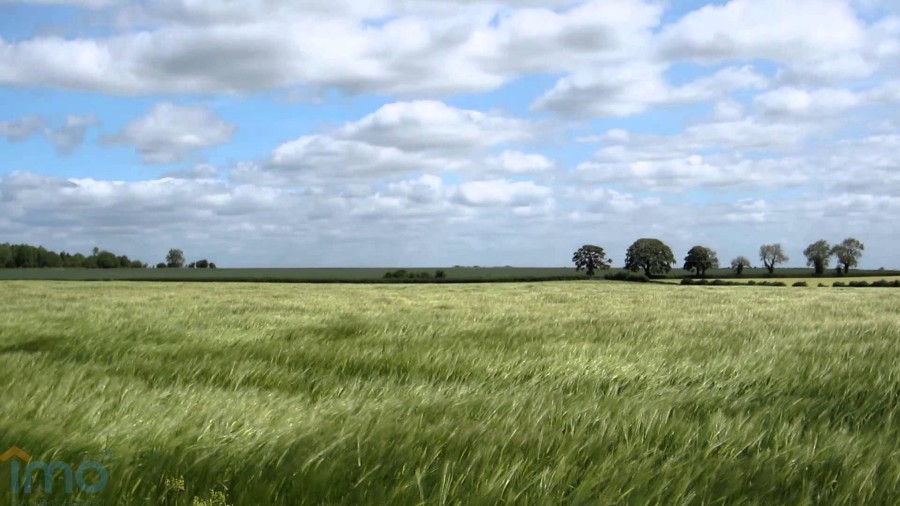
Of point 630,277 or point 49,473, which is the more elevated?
point 630,277

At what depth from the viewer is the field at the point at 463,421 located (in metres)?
1.83

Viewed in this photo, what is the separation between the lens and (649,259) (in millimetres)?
53406

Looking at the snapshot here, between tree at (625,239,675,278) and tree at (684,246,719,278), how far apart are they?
130cm

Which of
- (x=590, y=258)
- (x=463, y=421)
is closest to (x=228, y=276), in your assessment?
(x=590, y=258)

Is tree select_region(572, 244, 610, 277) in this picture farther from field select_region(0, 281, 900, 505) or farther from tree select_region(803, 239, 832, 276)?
field select_region(0, 281, 900, 505)

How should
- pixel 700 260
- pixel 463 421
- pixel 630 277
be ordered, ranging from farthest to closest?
pixel 700 260 → pixel 630 277 → pixel 463 421

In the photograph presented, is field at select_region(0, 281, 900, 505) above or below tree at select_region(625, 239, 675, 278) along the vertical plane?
below

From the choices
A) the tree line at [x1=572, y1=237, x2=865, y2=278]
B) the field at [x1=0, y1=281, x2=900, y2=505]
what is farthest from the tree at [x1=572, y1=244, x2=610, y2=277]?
the field at [x1=0, y1=281, x2=900, y2=505]

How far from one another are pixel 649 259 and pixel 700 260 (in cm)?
386

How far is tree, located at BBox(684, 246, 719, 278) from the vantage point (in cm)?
5306

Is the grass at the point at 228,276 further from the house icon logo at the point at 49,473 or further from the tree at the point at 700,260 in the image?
the house icon logo at the point at 49,473

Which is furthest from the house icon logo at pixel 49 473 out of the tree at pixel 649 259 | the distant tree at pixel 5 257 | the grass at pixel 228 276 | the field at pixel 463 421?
the distant tree at pixel 5 257

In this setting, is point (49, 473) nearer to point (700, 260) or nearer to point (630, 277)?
point (630, 277)

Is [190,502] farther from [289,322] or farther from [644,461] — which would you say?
[289,322]
